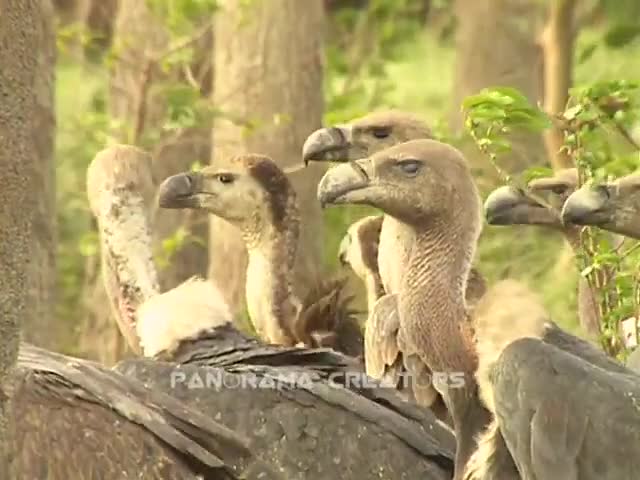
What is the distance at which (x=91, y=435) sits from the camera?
17.0ft

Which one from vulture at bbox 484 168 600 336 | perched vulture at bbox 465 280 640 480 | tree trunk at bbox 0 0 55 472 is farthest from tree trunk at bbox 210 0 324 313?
tree trunk at bbox 0 0 55 472

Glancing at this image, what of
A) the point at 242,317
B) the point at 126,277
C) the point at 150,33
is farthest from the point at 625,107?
the point at 150,33

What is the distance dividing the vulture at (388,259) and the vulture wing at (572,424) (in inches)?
51.8

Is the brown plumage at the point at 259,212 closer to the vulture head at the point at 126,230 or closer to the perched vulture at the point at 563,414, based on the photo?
the vulture head at the point at 126,230

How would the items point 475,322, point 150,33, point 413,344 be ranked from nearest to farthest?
point 475,322 < point 413,344 < point 150,33

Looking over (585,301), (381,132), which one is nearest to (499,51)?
(585,301)

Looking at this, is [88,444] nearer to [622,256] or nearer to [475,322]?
[475,322]

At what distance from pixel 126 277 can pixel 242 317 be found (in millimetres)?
1842

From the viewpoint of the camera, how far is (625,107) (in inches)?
257

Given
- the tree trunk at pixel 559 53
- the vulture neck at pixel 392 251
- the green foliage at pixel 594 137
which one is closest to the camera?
the green foliage at pixel 594 137

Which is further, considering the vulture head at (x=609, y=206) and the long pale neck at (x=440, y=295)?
the long pale neck at (x=440, y=295)

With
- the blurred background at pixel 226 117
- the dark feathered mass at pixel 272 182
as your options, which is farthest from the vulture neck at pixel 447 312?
the blurred background at pixel 226 117

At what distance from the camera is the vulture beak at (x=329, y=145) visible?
7.26m

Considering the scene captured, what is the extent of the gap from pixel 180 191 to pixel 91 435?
8.59ft
